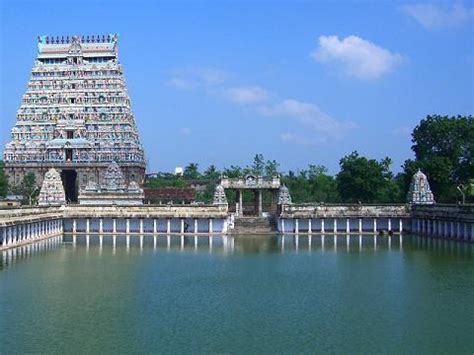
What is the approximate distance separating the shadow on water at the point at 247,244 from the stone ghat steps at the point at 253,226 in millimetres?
→ 3297

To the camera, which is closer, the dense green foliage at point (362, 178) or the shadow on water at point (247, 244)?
the shadow on water at point (247, 244)

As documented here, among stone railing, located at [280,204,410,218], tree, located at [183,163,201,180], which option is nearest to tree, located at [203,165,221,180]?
tree, located at [183,163,201,180]

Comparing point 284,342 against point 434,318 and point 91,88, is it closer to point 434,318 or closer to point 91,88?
point 434,318

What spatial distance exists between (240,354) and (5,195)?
72.5 meters

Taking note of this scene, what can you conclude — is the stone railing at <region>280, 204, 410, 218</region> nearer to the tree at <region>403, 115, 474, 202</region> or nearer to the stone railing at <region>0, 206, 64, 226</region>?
the tree at <region>403, 115, 474, 202</region>

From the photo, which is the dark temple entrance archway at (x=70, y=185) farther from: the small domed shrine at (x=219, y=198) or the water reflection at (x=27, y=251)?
the water reflection at (x=27, y=251)

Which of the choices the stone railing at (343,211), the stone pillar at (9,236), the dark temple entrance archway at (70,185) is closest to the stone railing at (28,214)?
the stone pillar at (9,236)

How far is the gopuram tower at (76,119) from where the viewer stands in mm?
91938

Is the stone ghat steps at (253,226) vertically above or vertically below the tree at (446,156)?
below

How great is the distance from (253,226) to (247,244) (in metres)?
12.4

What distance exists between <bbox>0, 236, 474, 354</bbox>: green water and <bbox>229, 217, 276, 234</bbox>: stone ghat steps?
19.0 meters

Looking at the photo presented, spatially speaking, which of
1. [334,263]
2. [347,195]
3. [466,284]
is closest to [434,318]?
[466,284]

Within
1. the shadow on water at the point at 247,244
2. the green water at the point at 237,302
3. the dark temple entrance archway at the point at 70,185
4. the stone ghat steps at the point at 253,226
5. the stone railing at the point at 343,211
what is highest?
the dark temple entrance archway at the point at 70,185

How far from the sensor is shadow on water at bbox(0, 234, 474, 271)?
52.5 m
